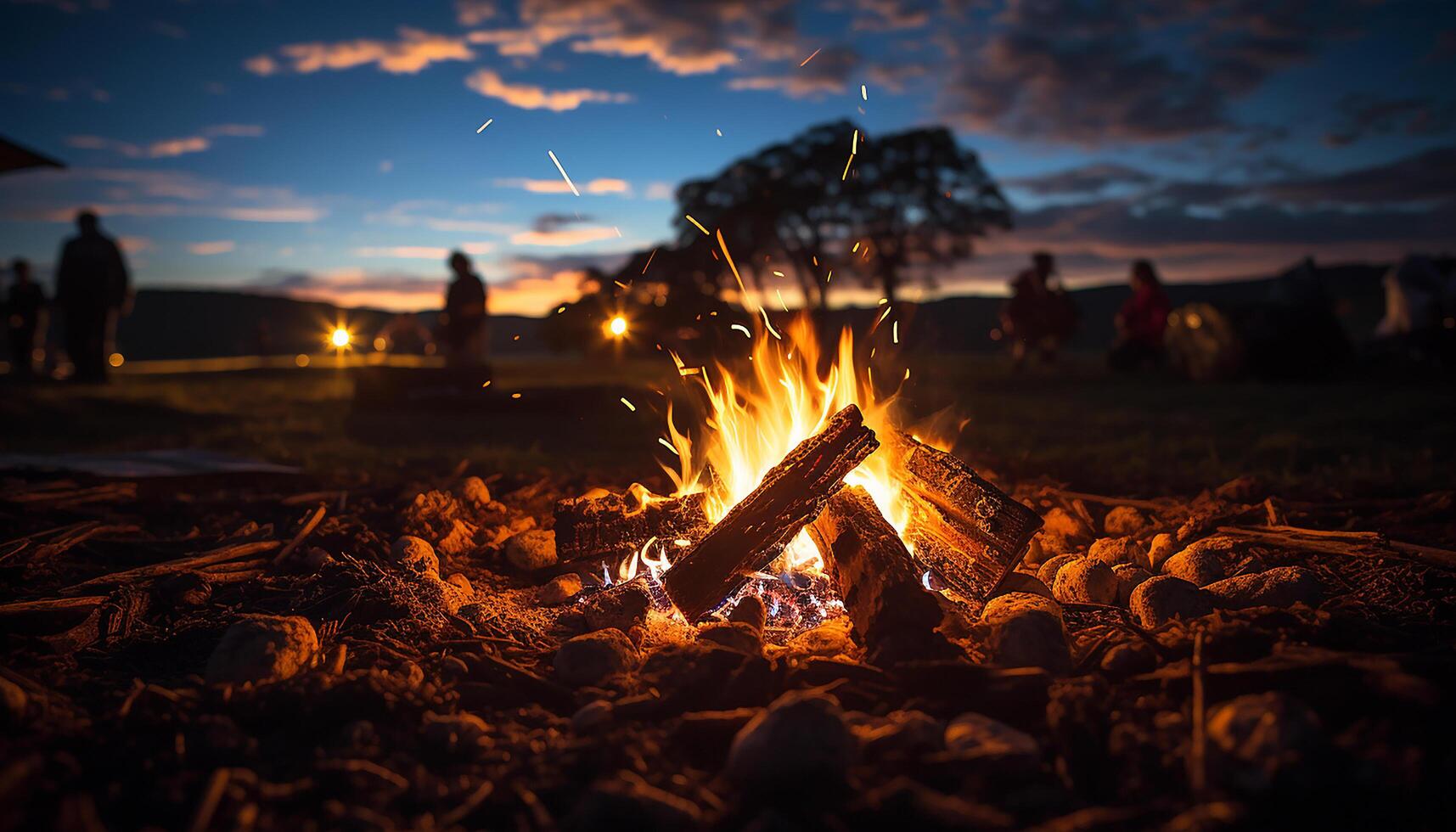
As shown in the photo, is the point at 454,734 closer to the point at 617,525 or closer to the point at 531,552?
the point at 617,525

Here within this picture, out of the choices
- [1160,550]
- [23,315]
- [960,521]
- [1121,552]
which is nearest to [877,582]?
[960,521]

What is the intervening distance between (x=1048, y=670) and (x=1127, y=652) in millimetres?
256

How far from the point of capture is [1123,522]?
430cm

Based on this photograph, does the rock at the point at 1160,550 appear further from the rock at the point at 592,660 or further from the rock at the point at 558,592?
the rock at the point at 558,592

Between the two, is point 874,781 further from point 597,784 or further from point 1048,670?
point 1048,670

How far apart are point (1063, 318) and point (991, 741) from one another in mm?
18179

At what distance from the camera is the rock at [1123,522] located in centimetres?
425

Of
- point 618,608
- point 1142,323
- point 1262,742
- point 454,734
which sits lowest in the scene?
point 454,734

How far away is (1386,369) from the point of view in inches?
591

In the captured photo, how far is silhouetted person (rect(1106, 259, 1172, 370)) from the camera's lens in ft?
53.4

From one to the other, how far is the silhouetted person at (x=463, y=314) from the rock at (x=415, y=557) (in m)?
9.94

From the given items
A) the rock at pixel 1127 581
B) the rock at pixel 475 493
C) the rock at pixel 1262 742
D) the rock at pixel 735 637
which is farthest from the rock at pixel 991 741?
the rock at pixel 475 493

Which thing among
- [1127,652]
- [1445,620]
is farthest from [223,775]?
[1445,620]

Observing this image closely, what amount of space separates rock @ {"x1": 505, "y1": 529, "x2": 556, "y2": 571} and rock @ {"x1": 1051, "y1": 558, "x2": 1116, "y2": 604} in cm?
244
